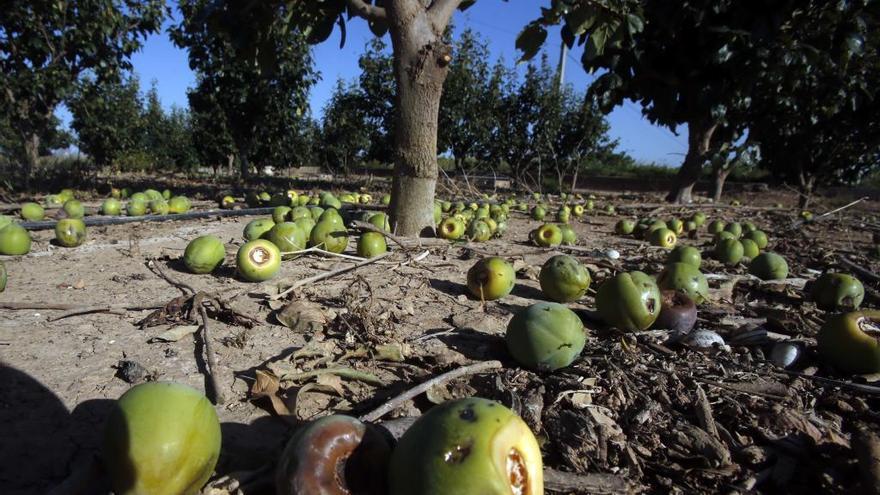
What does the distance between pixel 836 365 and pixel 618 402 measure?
4.51ft

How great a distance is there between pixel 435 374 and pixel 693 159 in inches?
498

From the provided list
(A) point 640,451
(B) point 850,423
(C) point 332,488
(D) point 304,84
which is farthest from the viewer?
(D) point 304,84

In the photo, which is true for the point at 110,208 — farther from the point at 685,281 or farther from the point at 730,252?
the point at 730,252

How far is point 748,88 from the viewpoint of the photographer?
34.1ft

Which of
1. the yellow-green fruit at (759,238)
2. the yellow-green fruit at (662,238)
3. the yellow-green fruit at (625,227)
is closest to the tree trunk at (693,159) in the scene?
the yellow-green fruit at (625,227)

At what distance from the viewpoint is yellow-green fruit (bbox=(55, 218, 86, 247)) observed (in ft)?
15.9

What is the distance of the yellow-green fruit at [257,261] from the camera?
374 centimetres

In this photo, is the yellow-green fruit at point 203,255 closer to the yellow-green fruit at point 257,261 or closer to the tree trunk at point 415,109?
the yellow-green fruit at point 257,261

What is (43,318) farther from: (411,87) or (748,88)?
A: (748,88)

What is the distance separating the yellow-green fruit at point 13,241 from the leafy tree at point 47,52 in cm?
822

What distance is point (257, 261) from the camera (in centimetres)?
378

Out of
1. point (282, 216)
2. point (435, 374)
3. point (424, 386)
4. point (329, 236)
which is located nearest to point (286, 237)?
point (329, 236)

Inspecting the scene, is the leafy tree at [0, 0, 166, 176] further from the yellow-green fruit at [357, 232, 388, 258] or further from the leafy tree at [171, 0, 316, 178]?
the yellow-green fruit at [357, 232, 388, 258]

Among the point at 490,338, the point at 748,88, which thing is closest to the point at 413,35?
the point at 490,338
